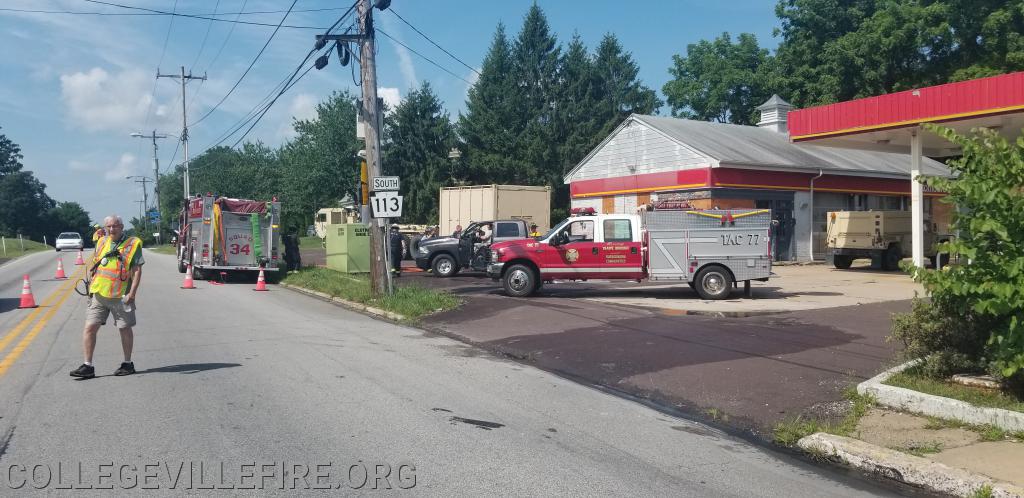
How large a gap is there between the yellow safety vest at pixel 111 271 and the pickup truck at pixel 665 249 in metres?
10.0

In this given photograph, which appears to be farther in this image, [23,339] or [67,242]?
[67,242]

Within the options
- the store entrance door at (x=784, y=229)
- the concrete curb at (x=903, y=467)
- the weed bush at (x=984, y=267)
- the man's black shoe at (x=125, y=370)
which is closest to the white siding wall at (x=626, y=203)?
the store entrance door at (x=784, y=229)

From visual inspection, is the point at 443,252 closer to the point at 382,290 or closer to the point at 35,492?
the point at 382,290

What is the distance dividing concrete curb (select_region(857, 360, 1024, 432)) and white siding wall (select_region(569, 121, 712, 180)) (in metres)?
20.1

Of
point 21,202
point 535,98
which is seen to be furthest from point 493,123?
point 21,202

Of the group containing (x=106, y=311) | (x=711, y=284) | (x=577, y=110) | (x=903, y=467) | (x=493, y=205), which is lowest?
(x=903, y=467)

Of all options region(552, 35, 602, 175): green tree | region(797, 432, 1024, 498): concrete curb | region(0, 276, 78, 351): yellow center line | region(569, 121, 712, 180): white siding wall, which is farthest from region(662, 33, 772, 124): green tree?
region(797, 432, 1024, 498): concrete curb

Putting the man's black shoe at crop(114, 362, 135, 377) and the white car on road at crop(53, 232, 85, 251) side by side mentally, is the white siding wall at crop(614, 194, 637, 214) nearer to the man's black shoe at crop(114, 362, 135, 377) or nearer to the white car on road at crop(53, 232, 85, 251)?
the man's black shoe at crop(114, 362, 135, 377)

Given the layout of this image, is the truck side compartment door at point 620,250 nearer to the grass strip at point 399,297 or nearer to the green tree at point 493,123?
the grass strip at point 399,297

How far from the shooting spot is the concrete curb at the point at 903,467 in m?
5.36

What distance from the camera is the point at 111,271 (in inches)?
333

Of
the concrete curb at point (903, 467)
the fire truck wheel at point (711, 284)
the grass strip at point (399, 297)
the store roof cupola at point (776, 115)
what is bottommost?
the concrete curb at point (903, 467)

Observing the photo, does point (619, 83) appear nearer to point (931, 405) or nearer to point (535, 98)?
point (535, 98)

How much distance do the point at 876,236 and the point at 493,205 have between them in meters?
Answer: 13.2
